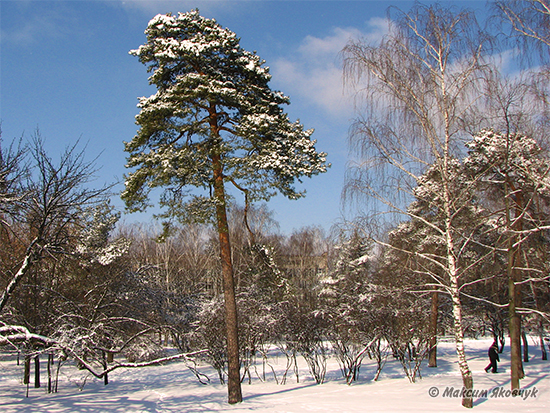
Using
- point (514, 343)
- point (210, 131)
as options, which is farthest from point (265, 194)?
point (514, 343)

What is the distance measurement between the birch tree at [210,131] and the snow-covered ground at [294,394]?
2.02 m

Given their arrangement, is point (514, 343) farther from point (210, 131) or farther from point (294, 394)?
point (210, 131)

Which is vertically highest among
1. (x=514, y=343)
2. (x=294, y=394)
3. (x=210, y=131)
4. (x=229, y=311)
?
(x=210, y=131)

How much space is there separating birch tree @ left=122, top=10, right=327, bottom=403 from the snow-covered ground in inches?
79.7

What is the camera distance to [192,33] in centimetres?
1173

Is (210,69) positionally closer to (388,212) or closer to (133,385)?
(388,212)

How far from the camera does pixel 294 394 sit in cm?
1380

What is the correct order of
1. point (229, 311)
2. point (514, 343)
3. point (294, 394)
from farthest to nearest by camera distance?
point (294, 394) < point (229, 311) < point (514, 343)

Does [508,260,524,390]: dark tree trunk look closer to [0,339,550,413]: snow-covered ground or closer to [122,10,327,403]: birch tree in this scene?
[0,339,550,413]: snow-covered ground

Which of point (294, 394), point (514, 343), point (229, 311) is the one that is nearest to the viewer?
point (514, 343)

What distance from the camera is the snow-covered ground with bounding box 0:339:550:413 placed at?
35.0 ft

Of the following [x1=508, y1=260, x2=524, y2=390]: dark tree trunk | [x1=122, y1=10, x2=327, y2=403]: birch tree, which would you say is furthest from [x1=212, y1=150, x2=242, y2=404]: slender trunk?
[x1=508, y1=260, x2=524, y2=390]: dark tree trunk

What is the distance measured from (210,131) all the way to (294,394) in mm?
9251

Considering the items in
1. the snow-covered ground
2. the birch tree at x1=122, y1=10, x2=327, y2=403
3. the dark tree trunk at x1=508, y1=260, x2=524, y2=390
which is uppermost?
the birch tree at x1=122, y1=10, x2=327, y2=403
